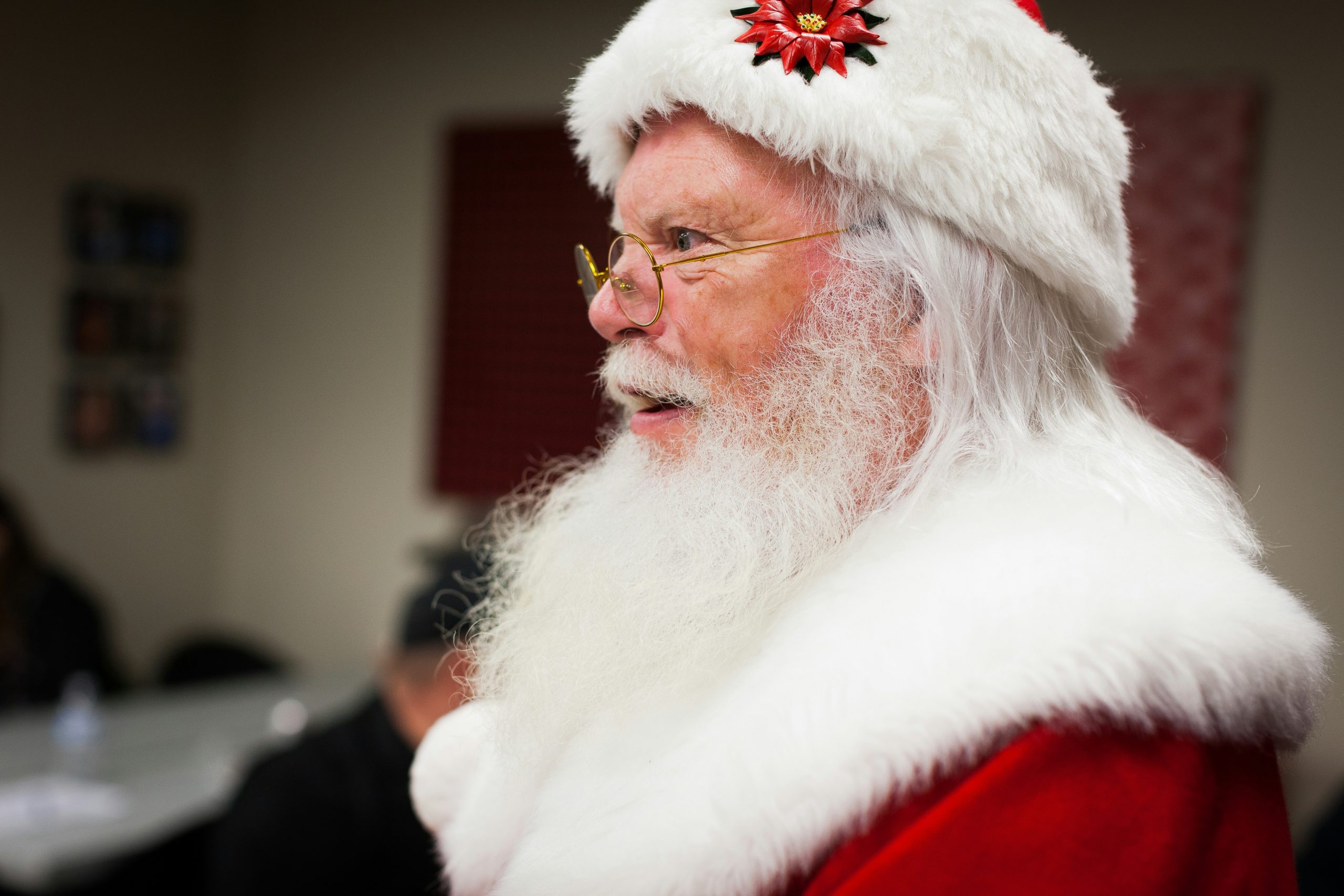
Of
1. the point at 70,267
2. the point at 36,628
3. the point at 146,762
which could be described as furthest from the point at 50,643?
the point at 70,267

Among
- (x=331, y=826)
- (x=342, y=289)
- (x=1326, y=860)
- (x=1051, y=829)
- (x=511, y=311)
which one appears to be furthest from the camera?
(x=342, y=289)

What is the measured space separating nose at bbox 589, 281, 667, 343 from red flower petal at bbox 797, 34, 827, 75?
10.9 inches

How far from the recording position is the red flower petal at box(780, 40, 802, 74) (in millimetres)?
883

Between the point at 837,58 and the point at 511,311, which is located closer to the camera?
the point at 837,58

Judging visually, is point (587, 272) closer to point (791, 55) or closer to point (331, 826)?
point (791, 55)

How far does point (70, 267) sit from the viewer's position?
445 cm

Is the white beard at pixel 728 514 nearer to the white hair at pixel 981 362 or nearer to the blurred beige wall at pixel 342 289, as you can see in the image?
the white hair at pixel 981 362

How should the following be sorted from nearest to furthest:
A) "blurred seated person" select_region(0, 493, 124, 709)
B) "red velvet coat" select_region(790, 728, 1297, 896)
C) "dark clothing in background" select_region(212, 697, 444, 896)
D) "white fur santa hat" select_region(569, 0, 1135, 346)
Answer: "red velvet coat" select_region(790, 728, 1297, 896), "white fur santa hat" select_region(569, 0, 1135, 346), "dark clothing in background" select_region(212, 697, 444, 896), "blurred seated person" select_region(0, 493, 124, 709)

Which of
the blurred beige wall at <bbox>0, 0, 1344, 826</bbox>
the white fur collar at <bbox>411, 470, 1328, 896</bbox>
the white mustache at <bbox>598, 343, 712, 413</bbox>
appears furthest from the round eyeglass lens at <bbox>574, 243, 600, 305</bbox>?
the blurred beige wall at <bbox>0, 0, 1344, 826</bbox>

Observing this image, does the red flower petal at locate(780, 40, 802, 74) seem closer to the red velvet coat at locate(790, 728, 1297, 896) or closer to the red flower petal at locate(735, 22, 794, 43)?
the red flower petal at locate(735, 22, 794, 43)

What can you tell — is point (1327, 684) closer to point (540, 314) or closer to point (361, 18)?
point (540, 314)

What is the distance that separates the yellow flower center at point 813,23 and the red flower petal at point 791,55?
17 mm

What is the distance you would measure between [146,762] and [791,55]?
113 inches

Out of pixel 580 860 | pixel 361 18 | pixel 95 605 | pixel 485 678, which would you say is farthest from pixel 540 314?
pixel 580 860
